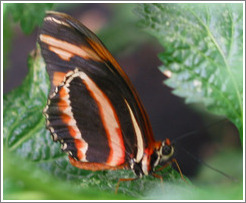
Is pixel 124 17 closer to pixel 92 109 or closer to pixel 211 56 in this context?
pixel 211 56

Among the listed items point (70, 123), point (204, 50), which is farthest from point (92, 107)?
point (204, 50)

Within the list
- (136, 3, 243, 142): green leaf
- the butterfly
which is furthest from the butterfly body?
(136, 3, 243, 142): green leaf

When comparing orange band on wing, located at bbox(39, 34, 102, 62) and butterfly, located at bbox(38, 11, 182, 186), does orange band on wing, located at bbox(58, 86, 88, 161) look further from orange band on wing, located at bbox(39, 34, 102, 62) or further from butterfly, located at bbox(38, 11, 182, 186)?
orange band on wing, located at bbox(39, 34, 102, 62)

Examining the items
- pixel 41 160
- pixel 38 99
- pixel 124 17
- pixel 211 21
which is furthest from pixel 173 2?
pixel 41 160

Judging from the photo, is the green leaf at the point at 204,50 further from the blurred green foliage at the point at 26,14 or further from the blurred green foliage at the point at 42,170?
the blurred green foliage at the point at 26,14

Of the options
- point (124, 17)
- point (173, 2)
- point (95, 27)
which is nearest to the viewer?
point (173, 2)

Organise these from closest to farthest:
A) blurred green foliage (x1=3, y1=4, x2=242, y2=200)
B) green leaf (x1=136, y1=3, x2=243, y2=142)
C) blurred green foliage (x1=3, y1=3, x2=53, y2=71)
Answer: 1. blurred green foliage (x1=3, y1=4, x2=242, y2=200)
2. green leaf (x1=136, y1=3, x2=243, y2=142)
3. blurred green foliage (x1=3, y1=3, x2=53, y2=71)

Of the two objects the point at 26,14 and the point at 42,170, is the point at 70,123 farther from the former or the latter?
the point at 26,14
